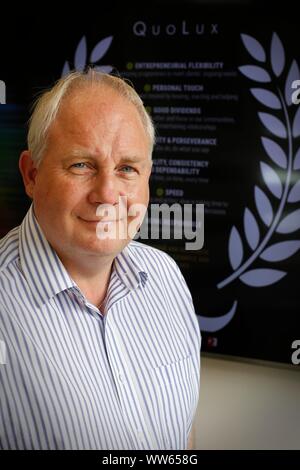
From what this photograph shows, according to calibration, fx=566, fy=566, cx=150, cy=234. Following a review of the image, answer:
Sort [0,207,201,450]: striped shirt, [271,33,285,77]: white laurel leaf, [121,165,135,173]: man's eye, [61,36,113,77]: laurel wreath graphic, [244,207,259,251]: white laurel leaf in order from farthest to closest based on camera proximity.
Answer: [61,36,113,77]: laurel wreath graphic
[244,207,259,251]: white laurel leaf
[271,33,285,77]: white laurel leaf
[121,165,135,173]: man's eye
[0,207,201,450]: striped shirt

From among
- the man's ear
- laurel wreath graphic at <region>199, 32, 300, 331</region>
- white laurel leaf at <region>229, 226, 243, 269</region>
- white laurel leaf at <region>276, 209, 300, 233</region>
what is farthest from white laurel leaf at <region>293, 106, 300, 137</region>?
the man's ear

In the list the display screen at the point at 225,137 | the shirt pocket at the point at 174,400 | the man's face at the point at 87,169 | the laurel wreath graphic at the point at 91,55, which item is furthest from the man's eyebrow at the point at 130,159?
the laurel wreath graphic at the point at 91,55

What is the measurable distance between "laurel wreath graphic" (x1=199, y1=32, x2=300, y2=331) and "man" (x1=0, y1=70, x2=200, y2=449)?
2.22 ft

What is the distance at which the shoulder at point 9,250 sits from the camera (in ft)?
3.83

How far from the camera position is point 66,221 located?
1136 millimetres

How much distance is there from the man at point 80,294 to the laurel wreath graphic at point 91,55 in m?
0.87

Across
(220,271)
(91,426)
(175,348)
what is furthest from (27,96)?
(91,426)

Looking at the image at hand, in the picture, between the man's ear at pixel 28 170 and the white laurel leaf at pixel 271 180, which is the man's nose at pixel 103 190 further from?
the white laurel leaf at pixel 271 180

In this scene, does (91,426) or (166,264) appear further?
(166,264)

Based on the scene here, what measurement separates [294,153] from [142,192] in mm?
764

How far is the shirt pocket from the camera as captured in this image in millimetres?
1237

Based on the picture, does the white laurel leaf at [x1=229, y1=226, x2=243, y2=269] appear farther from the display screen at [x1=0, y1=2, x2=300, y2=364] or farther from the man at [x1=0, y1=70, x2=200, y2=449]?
the man at [x1=0, y1=70, x2=200, y2=449]

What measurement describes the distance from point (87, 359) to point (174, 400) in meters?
0.25

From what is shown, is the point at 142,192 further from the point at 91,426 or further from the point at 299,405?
the point at 299,405
